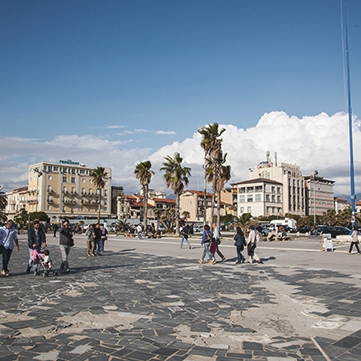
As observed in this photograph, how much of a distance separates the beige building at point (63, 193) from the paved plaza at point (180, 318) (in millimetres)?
95698

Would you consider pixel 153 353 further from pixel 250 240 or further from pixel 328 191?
pixel 328 191

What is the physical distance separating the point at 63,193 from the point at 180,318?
342 feet

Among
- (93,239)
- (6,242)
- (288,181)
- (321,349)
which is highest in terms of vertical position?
(288,181)

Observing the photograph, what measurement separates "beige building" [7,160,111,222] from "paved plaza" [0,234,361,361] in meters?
95.7

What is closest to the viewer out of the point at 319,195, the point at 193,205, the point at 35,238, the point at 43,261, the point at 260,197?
the point at 43,261

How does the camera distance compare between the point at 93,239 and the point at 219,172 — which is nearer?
the point at 93,239

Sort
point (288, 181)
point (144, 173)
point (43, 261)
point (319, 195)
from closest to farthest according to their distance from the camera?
point (43, 261) → point (144, 173) → point (288, 181) → point (319, 195)

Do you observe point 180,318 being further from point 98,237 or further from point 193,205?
point 193,205

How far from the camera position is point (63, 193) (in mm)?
106750

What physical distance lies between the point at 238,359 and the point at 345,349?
1622 mm

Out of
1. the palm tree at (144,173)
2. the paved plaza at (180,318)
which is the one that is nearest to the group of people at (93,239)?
the paved plaza at (180,318)

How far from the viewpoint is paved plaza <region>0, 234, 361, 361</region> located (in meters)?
5.46

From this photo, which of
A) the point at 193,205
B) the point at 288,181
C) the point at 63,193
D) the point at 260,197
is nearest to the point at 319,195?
the point at 288,181

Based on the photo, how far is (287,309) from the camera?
8102mm
